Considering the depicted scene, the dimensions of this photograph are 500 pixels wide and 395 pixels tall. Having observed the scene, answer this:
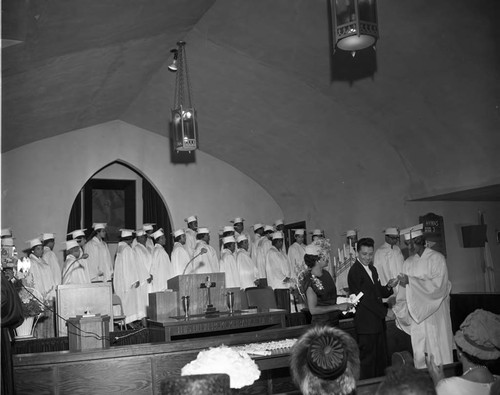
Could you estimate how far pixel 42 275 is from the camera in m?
11.7

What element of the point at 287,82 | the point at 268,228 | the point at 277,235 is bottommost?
the point at 277,235

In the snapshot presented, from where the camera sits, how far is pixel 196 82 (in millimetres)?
12859

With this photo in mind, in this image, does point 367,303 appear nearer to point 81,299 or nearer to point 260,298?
point 81,299

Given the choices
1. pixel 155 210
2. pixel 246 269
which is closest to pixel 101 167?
pixel 155 210

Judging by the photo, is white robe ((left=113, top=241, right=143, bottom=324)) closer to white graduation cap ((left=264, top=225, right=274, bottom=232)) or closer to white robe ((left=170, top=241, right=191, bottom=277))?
white robe ((left=170, top=241, right=191, bottom=277))

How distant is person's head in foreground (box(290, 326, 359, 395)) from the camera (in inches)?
92.6

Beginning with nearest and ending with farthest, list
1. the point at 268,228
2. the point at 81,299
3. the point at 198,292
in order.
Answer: the point at 81,299 → the point at 198,292 → the point at 268,228

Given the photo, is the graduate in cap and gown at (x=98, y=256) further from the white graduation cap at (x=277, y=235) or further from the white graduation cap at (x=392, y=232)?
the white graduation cap at (x=392, y=232)

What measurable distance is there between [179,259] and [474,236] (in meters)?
6.41

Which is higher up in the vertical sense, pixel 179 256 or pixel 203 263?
pixel 179 256

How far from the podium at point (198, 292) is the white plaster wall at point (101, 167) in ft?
22.6

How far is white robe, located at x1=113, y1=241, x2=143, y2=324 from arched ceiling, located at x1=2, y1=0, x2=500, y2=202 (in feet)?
11.2

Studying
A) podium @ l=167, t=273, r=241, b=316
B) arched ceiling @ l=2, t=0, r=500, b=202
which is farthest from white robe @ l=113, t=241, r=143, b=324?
A: podium @ l=167, t=273, r=241, b=316

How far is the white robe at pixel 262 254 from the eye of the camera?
1466 centimetres
